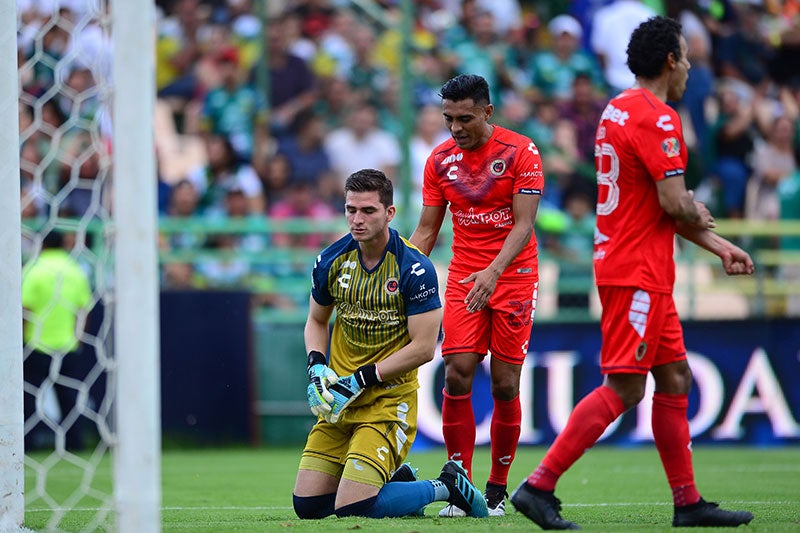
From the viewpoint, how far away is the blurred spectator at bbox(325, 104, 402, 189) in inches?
567

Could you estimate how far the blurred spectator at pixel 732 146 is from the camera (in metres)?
14.3

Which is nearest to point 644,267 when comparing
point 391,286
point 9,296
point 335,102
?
point 391,286

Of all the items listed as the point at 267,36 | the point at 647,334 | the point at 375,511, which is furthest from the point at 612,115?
the point at 267,36

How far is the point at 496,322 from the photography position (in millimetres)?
6914

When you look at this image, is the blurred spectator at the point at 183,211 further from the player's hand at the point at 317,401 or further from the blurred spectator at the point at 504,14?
the player's hand at the point at 317,401

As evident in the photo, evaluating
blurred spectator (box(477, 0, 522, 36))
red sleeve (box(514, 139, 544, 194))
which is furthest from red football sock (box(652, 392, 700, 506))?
blurred spectator (box(477, 0, 522, 36))

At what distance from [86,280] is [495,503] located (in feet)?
22.7

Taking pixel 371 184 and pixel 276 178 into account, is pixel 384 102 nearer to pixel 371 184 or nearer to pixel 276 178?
pixel 276 178

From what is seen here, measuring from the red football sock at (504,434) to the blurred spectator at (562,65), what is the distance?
8376 millimetres

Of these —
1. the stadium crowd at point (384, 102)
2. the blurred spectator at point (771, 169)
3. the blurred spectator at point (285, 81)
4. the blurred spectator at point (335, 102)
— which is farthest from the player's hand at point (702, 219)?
the blurred spectator at point (285, 81)

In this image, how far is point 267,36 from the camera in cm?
1537

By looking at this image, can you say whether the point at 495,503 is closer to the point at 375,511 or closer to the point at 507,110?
the point at 375,511

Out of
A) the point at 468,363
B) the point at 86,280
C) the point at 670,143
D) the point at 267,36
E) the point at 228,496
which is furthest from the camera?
the point at 267,36

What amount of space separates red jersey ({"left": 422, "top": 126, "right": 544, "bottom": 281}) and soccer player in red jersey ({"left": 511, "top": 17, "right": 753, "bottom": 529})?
1.23 m
